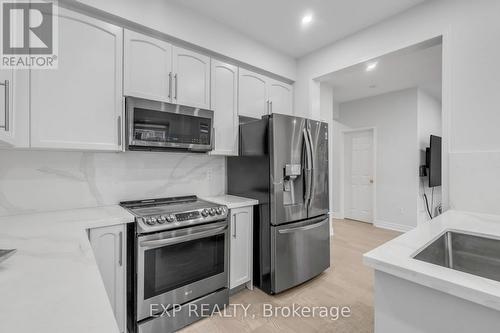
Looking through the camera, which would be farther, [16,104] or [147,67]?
[147,67]

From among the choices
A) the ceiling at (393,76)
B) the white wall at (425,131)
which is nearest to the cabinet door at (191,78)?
the ceiling at (393,76)

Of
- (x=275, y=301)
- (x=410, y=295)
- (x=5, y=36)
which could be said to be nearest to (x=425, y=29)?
(x=410, y=295)

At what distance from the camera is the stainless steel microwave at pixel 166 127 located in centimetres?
185

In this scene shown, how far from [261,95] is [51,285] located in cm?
260

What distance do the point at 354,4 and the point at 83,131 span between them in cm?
258

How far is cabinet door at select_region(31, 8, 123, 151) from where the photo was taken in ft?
5.18

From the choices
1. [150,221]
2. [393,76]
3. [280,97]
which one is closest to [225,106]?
[280,97]

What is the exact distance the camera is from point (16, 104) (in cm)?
147

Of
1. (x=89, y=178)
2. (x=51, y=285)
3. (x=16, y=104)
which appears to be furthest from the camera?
(x=89, y=178)

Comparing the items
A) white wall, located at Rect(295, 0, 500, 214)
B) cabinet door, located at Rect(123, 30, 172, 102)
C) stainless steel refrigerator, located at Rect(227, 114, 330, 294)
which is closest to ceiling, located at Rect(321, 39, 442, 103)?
white wall, located at Rect(295, 0, 500, 214)

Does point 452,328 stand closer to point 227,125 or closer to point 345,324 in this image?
point 345,324

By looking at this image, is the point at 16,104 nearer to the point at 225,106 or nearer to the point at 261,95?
the point at 225,106

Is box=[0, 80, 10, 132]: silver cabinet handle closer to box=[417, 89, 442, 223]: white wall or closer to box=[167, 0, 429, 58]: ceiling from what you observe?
box=[167, 0, 429, 58]: ceiling

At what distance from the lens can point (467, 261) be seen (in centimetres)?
123
